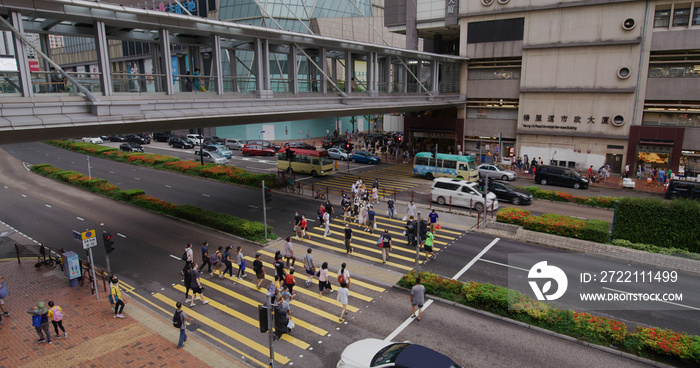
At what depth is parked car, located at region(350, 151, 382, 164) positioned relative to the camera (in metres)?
48.0

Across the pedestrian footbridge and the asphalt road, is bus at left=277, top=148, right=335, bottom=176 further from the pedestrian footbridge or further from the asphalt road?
the asphalt road

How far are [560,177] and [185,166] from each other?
111 ft

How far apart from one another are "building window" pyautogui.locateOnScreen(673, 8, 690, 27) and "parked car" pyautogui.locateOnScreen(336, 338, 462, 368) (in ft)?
131

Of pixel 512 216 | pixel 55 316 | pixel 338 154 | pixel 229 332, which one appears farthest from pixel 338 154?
pixel 55 316

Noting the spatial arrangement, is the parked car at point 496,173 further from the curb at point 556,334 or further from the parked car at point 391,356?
the parked car at point 391,356

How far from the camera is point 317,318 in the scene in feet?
49.5

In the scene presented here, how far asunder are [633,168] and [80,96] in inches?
1707

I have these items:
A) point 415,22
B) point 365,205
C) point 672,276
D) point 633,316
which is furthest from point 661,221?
point 415,22

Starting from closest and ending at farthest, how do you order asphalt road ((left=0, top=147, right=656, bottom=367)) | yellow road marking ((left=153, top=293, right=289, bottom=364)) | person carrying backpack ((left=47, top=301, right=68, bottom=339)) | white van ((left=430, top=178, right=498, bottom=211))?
1. asphalt road ((left=0, top=147, right=656, bottom=367))
2. yellow road marking ((left=153, top=293, right=289, bottom=364))
3. person carrying backpack ((left=47, top=301, right=68, bottom=339))
4. white van ((left=430, top=178, right=498, bottom=211))

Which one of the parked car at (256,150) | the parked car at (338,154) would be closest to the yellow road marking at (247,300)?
the parked car at (338,154)

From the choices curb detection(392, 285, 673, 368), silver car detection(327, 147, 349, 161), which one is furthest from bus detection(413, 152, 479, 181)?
curb detection(392, 285, 673, 368)

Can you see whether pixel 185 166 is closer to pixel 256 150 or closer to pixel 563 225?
pixel 256 150

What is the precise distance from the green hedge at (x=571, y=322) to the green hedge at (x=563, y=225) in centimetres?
893

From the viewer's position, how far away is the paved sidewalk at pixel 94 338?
12.6 metres
